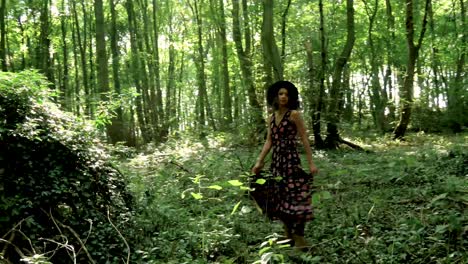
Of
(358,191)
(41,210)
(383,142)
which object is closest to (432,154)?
(358,191)

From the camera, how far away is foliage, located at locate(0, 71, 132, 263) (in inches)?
181

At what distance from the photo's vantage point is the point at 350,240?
200 inches

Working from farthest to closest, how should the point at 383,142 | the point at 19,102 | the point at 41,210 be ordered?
the point at 383,142
the point at 19,102
the point at 41,210

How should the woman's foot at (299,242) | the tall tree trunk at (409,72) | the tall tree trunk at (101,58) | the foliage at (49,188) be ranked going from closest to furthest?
the foliage at (49,188), the woman's foot at (299,242), the tall tree trunk at (101,58), the tall tree trunk at (409,72)

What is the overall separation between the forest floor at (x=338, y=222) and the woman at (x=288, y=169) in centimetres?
24

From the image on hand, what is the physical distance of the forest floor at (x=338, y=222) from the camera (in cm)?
435

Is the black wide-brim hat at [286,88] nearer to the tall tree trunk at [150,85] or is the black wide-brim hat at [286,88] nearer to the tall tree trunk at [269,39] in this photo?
the tall tree trunk at [269,39]

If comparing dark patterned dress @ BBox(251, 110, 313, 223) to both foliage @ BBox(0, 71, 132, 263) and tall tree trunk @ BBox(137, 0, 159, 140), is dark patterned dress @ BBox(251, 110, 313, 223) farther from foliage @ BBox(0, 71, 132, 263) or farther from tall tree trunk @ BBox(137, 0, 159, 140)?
tall tree trunk @ BBox(137, 0, 159, 140)

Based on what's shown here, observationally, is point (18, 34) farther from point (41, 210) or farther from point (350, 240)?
point (350, 240)

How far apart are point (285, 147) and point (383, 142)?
1209cm

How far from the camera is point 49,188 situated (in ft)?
16.2

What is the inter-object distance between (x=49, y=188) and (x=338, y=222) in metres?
3.72

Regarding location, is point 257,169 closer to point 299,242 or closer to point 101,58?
point 299,242

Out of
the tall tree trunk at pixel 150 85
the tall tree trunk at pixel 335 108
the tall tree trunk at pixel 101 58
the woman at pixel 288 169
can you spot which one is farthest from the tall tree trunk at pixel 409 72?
the tall tree trunk at pixel 150 85
